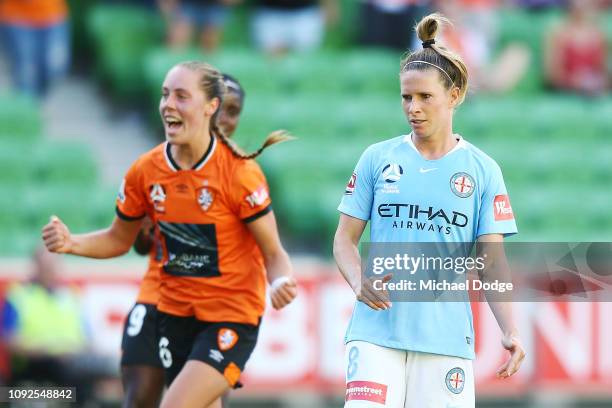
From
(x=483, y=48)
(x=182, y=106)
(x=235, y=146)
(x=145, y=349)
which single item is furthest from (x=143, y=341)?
(x=483, y=48)

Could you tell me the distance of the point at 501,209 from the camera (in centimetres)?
604

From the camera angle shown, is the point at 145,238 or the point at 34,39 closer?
the point at 145,238

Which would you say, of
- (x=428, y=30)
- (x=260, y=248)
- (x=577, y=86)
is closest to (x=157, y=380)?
(x=260, y=248)

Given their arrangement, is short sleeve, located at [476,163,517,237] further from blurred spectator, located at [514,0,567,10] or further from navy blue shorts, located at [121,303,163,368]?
blurred spectator, located at [514,0,567,10]

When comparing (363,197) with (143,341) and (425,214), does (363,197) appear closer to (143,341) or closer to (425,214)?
(425,214)

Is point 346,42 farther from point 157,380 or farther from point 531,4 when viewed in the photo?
point 157,380

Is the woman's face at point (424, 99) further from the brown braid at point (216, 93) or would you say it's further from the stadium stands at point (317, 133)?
the stadium stands at point (317, 133)

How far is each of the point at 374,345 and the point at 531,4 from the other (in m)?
10.5

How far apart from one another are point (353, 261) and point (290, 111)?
725cm

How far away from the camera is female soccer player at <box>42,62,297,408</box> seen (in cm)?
667

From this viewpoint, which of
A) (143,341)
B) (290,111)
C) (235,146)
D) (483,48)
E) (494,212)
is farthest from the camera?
(483,48)

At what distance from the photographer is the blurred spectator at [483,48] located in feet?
46.6

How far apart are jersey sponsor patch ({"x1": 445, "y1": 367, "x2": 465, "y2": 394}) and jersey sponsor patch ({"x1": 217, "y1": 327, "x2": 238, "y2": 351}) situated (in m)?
1.30

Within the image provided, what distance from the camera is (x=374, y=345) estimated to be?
19.6 feet
